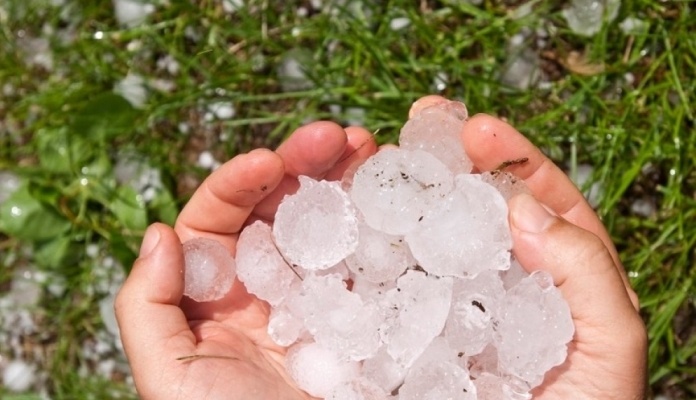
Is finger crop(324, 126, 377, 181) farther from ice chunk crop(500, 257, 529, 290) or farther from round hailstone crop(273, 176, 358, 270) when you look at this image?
ice chunk crop(500, 257, 529, 290)

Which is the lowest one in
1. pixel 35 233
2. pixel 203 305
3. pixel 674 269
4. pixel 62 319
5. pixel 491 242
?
pixel 62 319

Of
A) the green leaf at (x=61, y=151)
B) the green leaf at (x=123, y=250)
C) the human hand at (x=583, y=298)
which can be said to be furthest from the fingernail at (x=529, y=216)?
the green leaf at (x=61, y=151)

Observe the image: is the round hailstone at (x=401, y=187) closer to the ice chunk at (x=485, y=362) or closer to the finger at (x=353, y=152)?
the finger at (x=353, y=152)

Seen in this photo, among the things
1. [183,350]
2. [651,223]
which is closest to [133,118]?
[183,350]

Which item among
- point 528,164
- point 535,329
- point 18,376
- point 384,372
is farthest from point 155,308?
point 18,376

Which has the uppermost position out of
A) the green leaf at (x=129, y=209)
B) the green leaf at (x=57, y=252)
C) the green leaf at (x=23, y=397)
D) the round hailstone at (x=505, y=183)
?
the round hailstone at (x=505, y=183)

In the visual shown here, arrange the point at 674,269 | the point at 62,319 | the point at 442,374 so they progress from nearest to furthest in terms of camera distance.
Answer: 1. the point at 442,374
2. the point at 674,269
3. the point at 62,319

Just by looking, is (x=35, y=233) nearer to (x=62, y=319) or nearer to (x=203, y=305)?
(x=62, y=319)
